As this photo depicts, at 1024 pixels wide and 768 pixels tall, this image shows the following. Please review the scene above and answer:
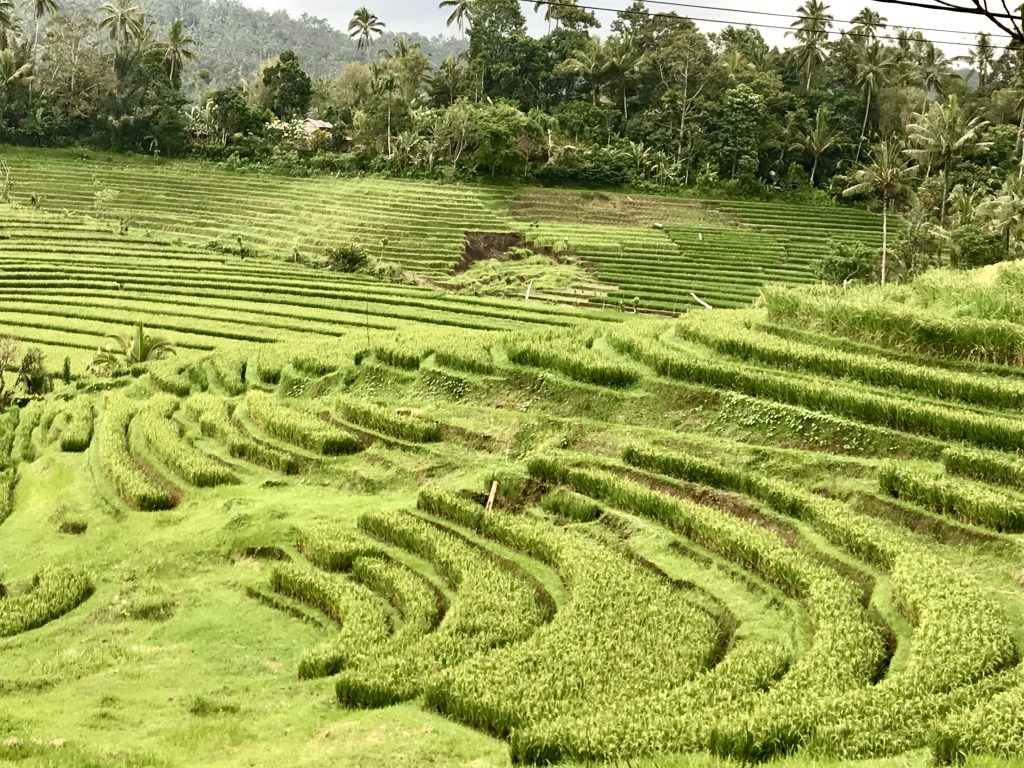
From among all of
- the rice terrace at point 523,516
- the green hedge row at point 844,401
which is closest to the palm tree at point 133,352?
the rice terrace at point 523,516

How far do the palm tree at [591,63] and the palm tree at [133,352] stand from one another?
99.0ft

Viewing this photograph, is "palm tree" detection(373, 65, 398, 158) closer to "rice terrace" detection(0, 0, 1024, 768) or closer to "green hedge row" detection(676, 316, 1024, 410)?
"rice terrace" detection(0, 0, 1024, 768)

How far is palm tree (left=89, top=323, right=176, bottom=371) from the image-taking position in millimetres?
18375

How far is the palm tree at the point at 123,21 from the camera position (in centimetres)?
4601

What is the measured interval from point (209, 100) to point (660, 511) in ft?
132

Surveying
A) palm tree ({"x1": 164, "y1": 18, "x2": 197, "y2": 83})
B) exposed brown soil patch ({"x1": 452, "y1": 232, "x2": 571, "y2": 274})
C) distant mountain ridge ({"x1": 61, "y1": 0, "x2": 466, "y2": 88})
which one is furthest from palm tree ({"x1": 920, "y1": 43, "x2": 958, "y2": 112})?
distant mountain ridge ({"x1": 61, "y1": 0, "x2": 466, "y2": 88})

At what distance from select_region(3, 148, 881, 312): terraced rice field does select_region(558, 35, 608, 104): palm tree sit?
9.40m

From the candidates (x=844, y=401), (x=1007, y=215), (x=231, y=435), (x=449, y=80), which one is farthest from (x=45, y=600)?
(x=449, y=80)

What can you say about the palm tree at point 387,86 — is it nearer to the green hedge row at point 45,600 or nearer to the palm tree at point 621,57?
the palm tree at point 621,57

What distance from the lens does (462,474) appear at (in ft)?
36.3

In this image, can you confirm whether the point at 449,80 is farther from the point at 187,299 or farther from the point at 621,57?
the point at 187,299

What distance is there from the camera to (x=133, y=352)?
1853 cm

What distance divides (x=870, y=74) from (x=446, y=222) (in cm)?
2160

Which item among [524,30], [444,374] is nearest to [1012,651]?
[444,374]
